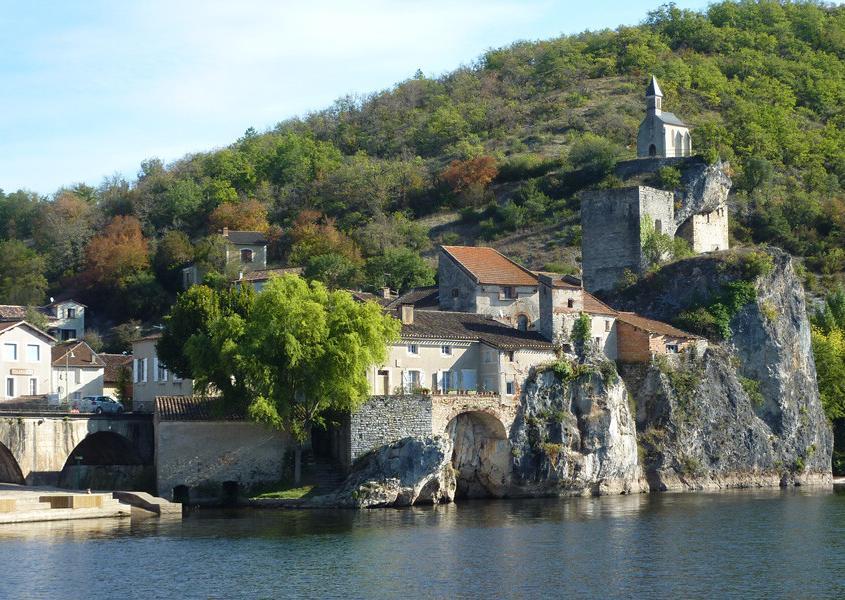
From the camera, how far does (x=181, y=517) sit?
193ft

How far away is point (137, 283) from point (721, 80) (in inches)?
2741

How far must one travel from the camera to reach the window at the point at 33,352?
77.2m

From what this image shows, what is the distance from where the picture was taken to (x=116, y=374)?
8694 centimetres

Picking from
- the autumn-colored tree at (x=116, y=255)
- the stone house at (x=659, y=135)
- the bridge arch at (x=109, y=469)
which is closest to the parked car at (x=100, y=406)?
the bridge arch at (x=109, y=469)

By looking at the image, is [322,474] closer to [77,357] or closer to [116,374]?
[77,357]

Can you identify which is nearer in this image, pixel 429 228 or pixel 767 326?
pixel 767 326

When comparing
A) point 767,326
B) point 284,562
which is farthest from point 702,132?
point 284,562

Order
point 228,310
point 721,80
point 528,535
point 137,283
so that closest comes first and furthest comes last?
point 528,535 < point 228,310 < point 137,283 < point 721,80

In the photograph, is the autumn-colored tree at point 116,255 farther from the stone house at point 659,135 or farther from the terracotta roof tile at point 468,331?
the terracotta roof tile at point 468,331

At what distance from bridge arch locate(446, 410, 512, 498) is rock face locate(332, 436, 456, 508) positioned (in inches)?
160

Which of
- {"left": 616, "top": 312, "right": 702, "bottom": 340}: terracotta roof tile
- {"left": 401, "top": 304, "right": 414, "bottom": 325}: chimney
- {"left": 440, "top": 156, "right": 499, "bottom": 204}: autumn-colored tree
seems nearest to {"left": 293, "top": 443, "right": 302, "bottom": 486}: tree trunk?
{"left": 401, "top": 304, "right": 414, "bottom": 325}: chimney

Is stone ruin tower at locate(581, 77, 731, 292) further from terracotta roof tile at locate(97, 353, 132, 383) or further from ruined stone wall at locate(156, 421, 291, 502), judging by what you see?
ruined stone wall at locate(156, 421, 291, 502)

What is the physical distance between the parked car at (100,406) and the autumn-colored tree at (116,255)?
43.2 metres

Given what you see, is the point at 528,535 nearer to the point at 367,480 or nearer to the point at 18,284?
the point at 367,480
